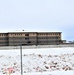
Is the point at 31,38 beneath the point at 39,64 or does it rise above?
above

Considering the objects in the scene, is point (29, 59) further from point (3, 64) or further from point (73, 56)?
point (73, 56)

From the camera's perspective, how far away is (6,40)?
89688mm

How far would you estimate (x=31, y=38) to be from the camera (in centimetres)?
8838

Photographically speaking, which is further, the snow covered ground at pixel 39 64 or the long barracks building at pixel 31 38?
the long barracks building at pixel 31 38

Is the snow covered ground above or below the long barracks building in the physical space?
below

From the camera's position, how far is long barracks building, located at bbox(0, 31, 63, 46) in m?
88.2

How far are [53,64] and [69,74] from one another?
5576mm

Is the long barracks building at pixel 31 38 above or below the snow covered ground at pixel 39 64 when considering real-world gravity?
above

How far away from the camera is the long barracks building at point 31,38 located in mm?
88169

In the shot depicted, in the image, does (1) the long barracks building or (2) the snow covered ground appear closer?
(2) the snow covered ground

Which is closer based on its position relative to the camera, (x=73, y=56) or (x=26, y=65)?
(x=26, y=65)

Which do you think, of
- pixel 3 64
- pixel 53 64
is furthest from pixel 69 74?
pixel 3 64

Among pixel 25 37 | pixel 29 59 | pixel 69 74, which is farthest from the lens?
pixel 25 37

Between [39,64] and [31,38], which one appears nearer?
[39,64]
